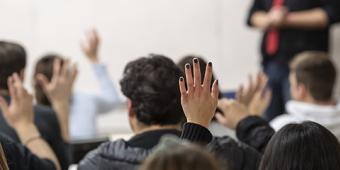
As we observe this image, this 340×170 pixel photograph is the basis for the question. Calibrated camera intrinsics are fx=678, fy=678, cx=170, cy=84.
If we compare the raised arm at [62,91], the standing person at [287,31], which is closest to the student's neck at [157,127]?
the raised arm at [62,91]

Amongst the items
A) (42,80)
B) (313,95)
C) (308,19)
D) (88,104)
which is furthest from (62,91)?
(308,19)

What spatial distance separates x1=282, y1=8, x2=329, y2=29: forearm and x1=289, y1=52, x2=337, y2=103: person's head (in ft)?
4.23

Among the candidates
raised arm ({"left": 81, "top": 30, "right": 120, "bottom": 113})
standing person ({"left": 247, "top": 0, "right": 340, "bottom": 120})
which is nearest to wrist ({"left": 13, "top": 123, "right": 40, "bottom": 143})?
raised arm ({"left": 81, "top": 30, "right": 120, "bottom": 113})

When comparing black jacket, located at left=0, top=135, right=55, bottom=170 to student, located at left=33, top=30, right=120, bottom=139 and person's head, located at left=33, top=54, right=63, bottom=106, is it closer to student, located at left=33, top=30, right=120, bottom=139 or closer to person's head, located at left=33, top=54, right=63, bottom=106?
person's head, located at left=33, top=54, right=63, bottom=106

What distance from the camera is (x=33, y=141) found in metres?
Result: 2.63

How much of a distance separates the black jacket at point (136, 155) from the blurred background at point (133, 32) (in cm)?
317

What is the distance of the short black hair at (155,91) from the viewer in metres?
2.26

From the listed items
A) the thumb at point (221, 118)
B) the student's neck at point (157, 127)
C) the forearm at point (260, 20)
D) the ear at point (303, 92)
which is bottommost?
the ear at point (303, 92)

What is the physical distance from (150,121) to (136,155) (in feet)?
0.59

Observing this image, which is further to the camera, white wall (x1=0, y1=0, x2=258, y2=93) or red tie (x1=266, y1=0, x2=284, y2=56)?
white wall (x1=0, y1=0, x2=258, y2=93)

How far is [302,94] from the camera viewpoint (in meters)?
3.31

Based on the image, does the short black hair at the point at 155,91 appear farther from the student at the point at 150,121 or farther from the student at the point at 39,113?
the student at the point at 39,113

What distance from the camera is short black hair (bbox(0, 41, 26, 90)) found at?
2.87 meters

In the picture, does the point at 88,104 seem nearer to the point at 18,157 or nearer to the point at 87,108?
the point at 87,108
